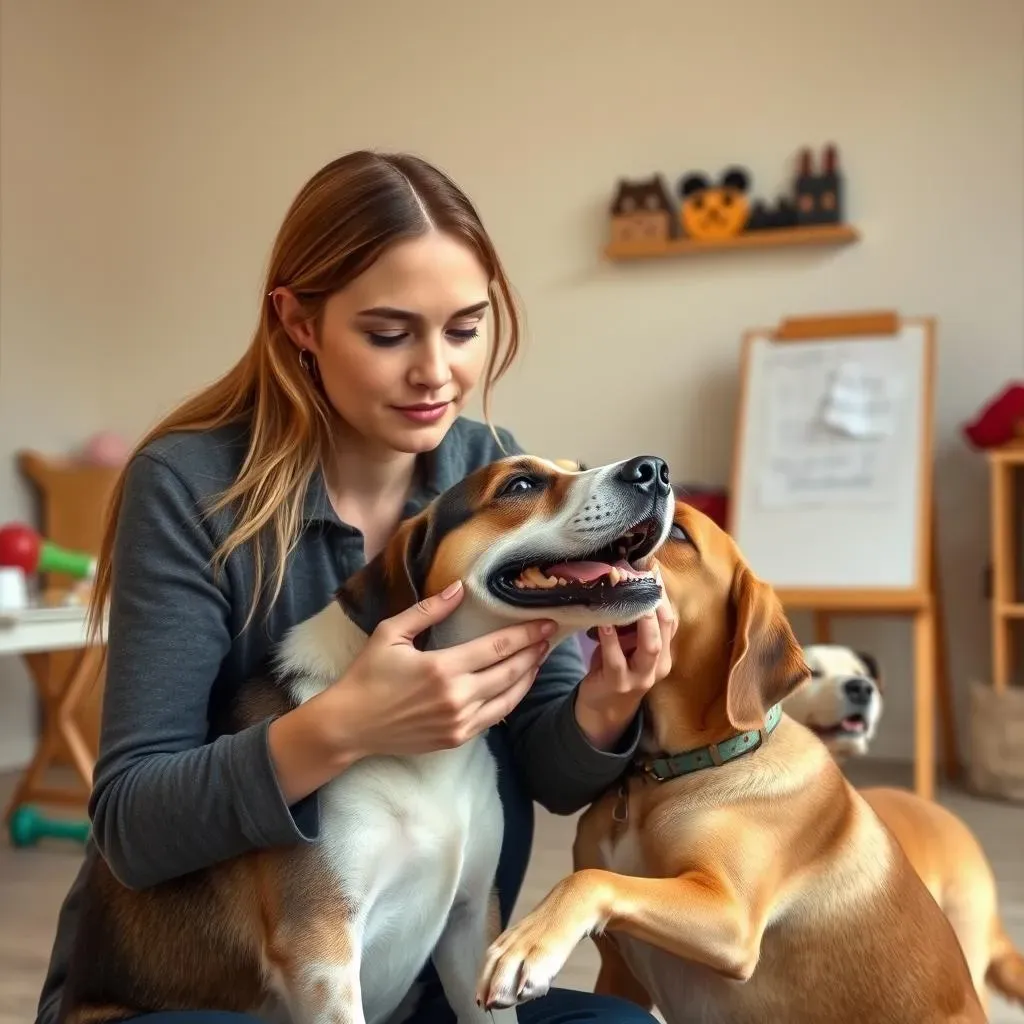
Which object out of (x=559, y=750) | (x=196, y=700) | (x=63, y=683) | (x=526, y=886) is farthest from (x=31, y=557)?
(x=559, y=750)

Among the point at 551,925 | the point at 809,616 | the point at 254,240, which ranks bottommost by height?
the point at 809,616

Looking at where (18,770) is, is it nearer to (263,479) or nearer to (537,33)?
(537,33)

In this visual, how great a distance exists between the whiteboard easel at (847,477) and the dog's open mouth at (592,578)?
2606 millimetres

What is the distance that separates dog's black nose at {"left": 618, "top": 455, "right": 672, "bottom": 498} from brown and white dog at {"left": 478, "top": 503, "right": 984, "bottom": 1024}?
28 centimetres

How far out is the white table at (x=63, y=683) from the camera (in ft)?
10.6

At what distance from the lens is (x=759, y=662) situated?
1561mm

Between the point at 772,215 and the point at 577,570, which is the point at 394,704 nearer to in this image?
the point at 577,570

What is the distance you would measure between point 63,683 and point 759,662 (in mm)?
2938

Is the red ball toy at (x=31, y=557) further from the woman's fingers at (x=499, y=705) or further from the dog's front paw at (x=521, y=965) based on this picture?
the dog's front paw at (x=521, y=965)

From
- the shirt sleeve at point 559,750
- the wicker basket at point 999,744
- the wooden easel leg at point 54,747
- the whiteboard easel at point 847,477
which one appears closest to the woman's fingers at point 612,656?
the shirt sleeve at point 559,750

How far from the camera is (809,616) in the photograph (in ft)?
15.0

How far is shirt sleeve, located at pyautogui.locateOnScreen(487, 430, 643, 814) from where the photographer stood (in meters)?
1.56

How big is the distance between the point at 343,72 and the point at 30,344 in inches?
68.1

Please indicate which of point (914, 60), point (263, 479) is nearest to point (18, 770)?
point (263, 479)
